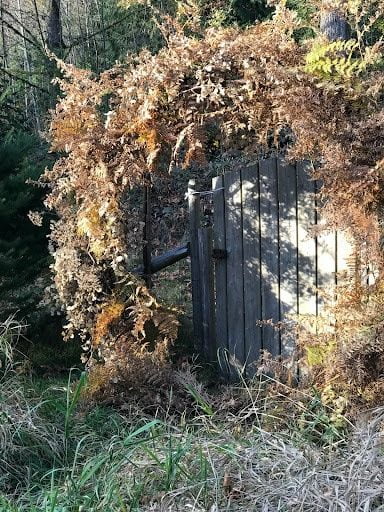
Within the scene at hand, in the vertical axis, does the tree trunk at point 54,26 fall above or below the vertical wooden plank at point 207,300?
above

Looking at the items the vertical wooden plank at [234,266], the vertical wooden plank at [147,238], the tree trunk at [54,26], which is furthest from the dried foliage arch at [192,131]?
the tree trunk at [54,26]

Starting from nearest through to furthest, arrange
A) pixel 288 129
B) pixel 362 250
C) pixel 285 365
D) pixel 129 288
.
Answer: pixel 362 250, pixel 285 365, pixel 288 129, pixel 129 288

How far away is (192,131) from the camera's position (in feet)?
13.4

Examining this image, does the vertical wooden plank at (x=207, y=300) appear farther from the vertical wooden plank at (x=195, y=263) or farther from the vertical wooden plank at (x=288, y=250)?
the vertical wooden plank at (x=288, y=250)

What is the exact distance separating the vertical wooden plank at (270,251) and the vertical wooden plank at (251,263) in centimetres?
5

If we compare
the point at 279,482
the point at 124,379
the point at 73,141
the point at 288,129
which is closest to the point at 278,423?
the point at 279,482

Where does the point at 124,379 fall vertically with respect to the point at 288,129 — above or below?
below

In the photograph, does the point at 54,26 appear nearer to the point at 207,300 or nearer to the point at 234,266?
the point at 207,300

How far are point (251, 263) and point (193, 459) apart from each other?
194cm

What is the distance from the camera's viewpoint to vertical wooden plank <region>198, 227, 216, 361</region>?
496cm

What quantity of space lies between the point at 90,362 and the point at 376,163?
2428mm

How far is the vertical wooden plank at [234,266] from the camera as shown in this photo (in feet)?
15.1

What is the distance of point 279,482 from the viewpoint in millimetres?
2539

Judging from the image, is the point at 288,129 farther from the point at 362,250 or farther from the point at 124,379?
the point at 124,379
